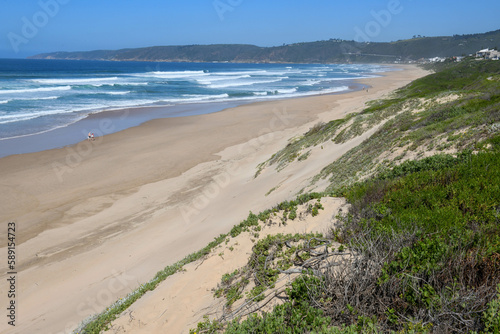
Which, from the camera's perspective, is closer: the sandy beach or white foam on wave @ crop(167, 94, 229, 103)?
the sandy beach

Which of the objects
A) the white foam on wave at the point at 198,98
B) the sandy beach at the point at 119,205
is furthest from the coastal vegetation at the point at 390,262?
the white foam on wave at the point at 198,98

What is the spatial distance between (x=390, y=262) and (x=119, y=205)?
11.8m

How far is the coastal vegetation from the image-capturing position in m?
3.19

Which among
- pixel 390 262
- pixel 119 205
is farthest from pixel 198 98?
pixel 390 262

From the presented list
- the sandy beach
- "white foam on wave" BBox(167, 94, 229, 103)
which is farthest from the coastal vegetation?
"white foam on wave" BBox(167, 94, 229, 103)

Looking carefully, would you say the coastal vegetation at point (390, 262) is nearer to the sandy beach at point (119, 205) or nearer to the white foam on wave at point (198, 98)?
the sandy beach at point (119, 205)

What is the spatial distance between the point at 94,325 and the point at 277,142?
1764 cm

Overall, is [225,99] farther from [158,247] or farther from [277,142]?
[158,247]

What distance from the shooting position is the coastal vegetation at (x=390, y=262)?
125 inches

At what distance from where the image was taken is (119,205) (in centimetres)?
1313

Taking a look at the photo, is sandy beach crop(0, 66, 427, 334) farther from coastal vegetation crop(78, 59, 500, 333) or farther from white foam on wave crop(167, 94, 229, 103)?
white foam on wave crop(167, 94, 229, 103)

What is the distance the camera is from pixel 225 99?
149ft

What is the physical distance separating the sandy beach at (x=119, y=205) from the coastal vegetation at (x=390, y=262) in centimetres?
142

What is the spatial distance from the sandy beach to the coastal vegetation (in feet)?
4.67
